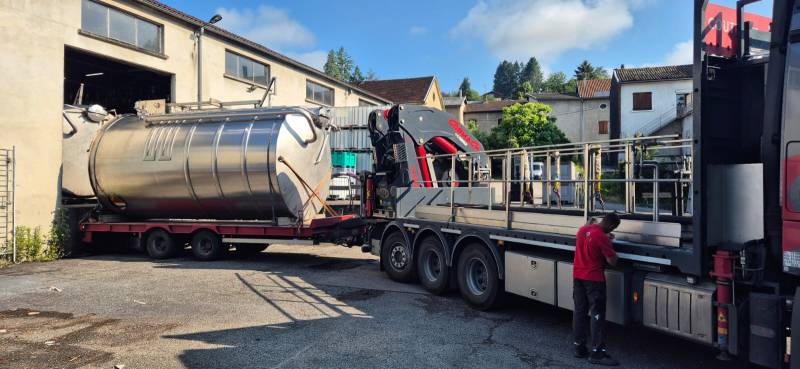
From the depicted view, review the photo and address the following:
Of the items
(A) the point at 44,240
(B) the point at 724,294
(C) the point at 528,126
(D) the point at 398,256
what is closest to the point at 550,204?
(D) the point at 398,256

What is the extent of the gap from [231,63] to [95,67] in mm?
4649

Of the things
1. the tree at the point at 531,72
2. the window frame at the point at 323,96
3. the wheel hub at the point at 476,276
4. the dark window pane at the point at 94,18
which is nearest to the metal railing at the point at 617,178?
the wheel hub at the point at 476,276

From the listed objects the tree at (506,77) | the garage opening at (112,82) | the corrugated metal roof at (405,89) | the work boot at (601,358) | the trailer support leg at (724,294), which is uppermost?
the tree at (506,77)

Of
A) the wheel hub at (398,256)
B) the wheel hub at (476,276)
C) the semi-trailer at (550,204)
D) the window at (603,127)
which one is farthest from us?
the window at (603,127)

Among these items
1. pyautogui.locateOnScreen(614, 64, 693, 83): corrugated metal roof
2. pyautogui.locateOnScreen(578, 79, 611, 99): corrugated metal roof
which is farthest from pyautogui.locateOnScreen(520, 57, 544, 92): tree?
pyautogui.locateOnScreen(614, 64, 693, 83): corrugated metal roof

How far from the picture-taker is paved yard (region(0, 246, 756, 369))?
5.68 metres

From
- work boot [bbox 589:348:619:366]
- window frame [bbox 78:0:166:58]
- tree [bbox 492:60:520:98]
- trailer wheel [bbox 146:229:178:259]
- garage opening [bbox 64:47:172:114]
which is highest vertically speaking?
tree [bbox 492:60:520:98]

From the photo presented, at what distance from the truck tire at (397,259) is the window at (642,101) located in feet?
127

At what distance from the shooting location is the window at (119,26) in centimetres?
1443

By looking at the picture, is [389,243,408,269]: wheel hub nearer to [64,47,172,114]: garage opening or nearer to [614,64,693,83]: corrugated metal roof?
[64,47,172,114]: garage opening

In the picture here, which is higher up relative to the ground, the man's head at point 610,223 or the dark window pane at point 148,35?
the dark window pane at point 148,35

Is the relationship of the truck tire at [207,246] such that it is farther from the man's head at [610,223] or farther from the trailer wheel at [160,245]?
the man's head at [610,223]

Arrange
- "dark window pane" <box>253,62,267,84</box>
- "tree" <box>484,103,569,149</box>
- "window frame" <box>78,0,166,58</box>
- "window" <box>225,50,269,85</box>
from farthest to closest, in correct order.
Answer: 1. "tree" <box>484,103,569,149</box>
2. "dark window pane" <box>253,62,267,84</box>
3. "window" <box>225,50,269,85</box>
4. "window frame" <box>78,0,166,58</box>

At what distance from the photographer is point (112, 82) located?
65.6ft
